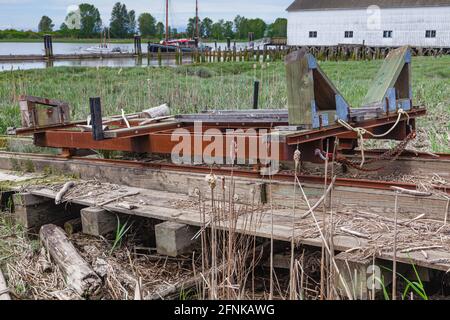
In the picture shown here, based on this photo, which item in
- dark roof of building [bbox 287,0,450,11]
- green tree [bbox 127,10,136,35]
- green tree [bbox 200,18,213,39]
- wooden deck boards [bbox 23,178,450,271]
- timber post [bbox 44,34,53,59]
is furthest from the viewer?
green tree [bbox 200,18,213,39]

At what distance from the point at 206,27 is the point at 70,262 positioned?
133 meters

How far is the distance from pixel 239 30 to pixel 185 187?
13574 cm

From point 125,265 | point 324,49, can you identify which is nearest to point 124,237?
point 125,265

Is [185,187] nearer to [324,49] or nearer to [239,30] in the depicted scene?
[324,49]

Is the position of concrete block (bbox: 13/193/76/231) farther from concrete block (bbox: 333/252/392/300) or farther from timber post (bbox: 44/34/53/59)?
timber post (bbox: 44/34/53/59)

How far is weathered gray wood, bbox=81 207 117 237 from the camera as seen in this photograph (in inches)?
184

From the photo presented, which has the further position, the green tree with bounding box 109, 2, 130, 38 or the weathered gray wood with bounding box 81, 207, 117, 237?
the green tree with bounding box 109, 2, 130, 38

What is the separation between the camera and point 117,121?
656 cm

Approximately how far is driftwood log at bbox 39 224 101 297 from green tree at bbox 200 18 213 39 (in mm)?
128482

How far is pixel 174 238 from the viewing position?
13.8ft

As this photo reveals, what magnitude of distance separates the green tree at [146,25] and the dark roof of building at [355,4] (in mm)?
78640

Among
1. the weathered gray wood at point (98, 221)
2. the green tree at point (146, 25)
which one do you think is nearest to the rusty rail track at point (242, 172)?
the weathered gray wood at point (98, 221)

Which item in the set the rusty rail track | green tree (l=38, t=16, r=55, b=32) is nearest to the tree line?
green tree (l=38, t=16, r=55, b=32)

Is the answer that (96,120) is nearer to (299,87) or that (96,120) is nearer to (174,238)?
(174,238)
